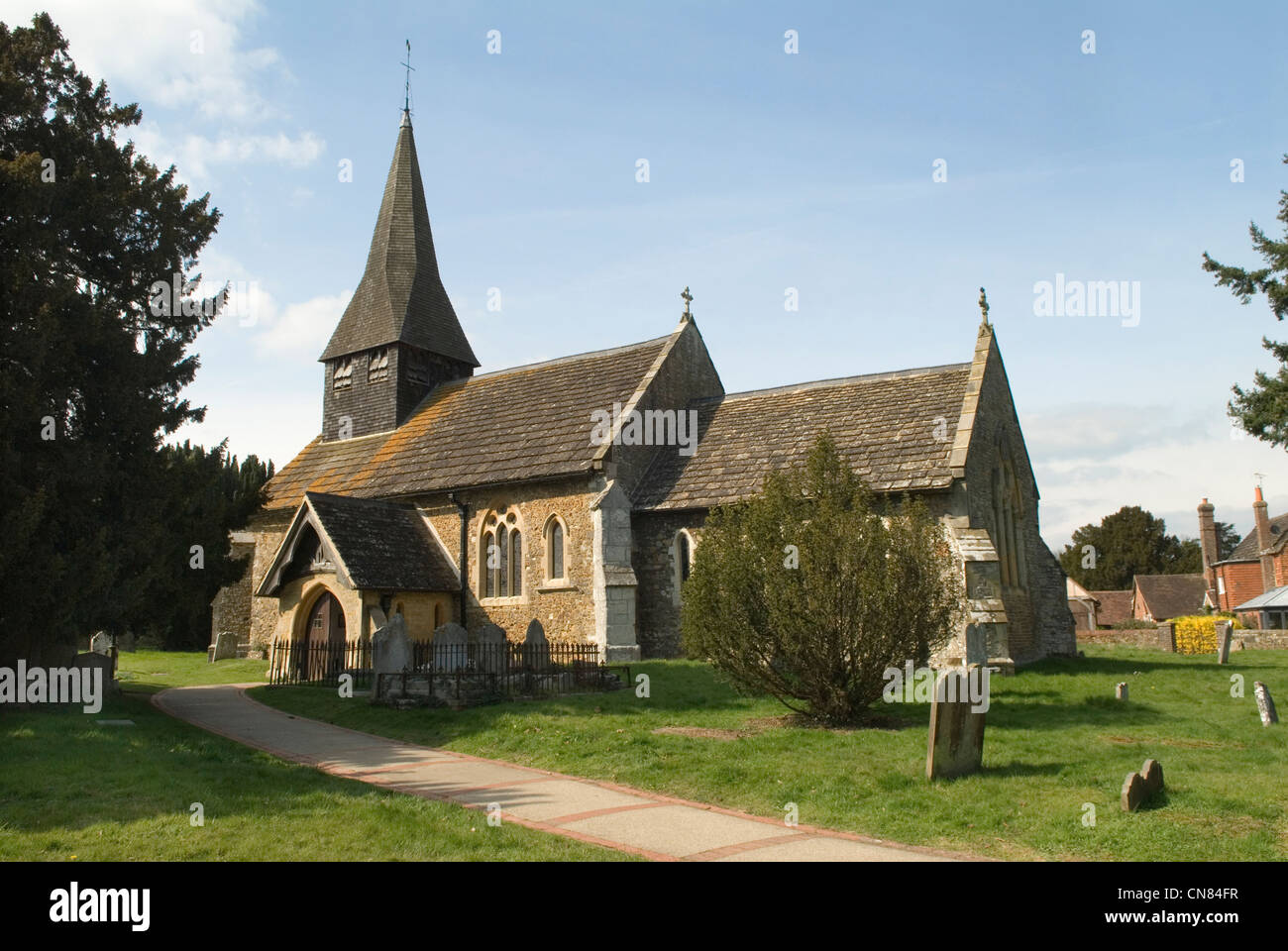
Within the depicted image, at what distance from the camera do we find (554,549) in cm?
2425

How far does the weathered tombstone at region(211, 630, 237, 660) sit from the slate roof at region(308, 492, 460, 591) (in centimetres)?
885

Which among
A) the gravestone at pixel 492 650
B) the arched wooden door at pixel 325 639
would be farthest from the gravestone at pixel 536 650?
the arched wooden door at pixel 325 639

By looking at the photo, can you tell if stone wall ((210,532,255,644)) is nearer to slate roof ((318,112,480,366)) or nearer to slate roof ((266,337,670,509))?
slate roof ((266,337,670,509))

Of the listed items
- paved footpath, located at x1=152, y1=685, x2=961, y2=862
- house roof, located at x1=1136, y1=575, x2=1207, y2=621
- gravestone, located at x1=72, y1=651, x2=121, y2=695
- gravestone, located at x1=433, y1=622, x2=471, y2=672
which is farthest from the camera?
house roof, located at x1=1136, y1=575, x2=1207, y2=621

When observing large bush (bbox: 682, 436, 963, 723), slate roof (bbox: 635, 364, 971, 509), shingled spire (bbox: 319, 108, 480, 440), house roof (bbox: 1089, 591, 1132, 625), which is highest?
shingled spire (bbox: 319, 108, 480, 440)

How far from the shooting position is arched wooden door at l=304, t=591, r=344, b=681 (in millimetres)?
19359

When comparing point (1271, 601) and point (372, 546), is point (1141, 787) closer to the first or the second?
point (372, 546)

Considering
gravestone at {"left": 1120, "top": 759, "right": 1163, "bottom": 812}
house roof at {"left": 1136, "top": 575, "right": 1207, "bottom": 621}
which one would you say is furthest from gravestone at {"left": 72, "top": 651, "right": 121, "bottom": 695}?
house roof at {"left": 1136, "top": 575, "right": 1207, "bottom": 621}

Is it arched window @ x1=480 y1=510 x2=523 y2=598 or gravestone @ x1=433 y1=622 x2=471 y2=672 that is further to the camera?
arched window @ x1=480 y1=510 x2=523 y2=598

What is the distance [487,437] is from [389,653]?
38.9 ft

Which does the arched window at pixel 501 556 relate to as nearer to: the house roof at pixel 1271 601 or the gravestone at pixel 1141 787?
the gravestone at pixel 1141 787

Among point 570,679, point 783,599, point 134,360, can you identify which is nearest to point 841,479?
point 783,599
